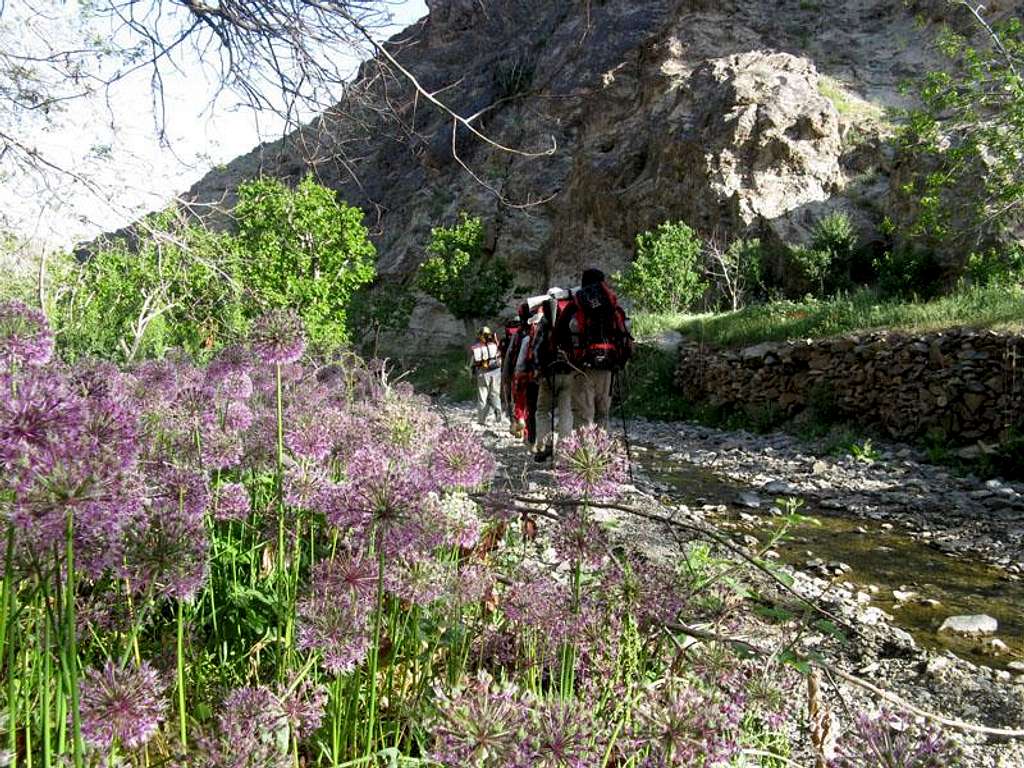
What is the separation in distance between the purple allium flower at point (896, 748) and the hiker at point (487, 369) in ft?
46.9

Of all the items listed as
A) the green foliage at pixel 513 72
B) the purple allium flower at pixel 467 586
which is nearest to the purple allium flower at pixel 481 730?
the purple allium flower at pixel 467 586

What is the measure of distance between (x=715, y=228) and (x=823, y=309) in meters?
15.0

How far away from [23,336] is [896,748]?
1.86 meters

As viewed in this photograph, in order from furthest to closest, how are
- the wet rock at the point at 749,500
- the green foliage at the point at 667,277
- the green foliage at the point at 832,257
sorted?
the green foliage at the point at 667,277 < the green foliage at the point at 832,257 < the wet rock at the point at 749,500

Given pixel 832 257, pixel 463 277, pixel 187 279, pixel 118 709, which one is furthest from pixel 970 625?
pixel 463 277

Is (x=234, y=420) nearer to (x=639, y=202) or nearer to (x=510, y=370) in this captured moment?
(x=510, y=370)

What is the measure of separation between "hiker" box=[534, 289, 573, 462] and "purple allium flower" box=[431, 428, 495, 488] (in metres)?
5.88

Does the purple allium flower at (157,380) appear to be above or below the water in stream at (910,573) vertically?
above

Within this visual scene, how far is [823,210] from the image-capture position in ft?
94.2

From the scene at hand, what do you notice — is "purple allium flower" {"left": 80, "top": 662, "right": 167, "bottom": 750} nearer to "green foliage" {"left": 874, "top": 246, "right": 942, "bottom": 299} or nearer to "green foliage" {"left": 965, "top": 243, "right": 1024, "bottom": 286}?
"green foliage" {"left": 965, "top": 243, "right": 1024, "bottom": 286}

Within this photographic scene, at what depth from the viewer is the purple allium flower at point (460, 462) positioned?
62.1 inches

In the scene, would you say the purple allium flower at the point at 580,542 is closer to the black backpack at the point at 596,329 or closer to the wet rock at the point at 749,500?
the black backpack at the point at 596,329

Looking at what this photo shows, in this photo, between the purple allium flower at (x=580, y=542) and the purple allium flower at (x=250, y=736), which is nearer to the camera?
the purple allium flower at (x=250, y=736)

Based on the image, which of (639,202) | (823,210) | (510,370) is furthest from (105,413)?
(639,202)
